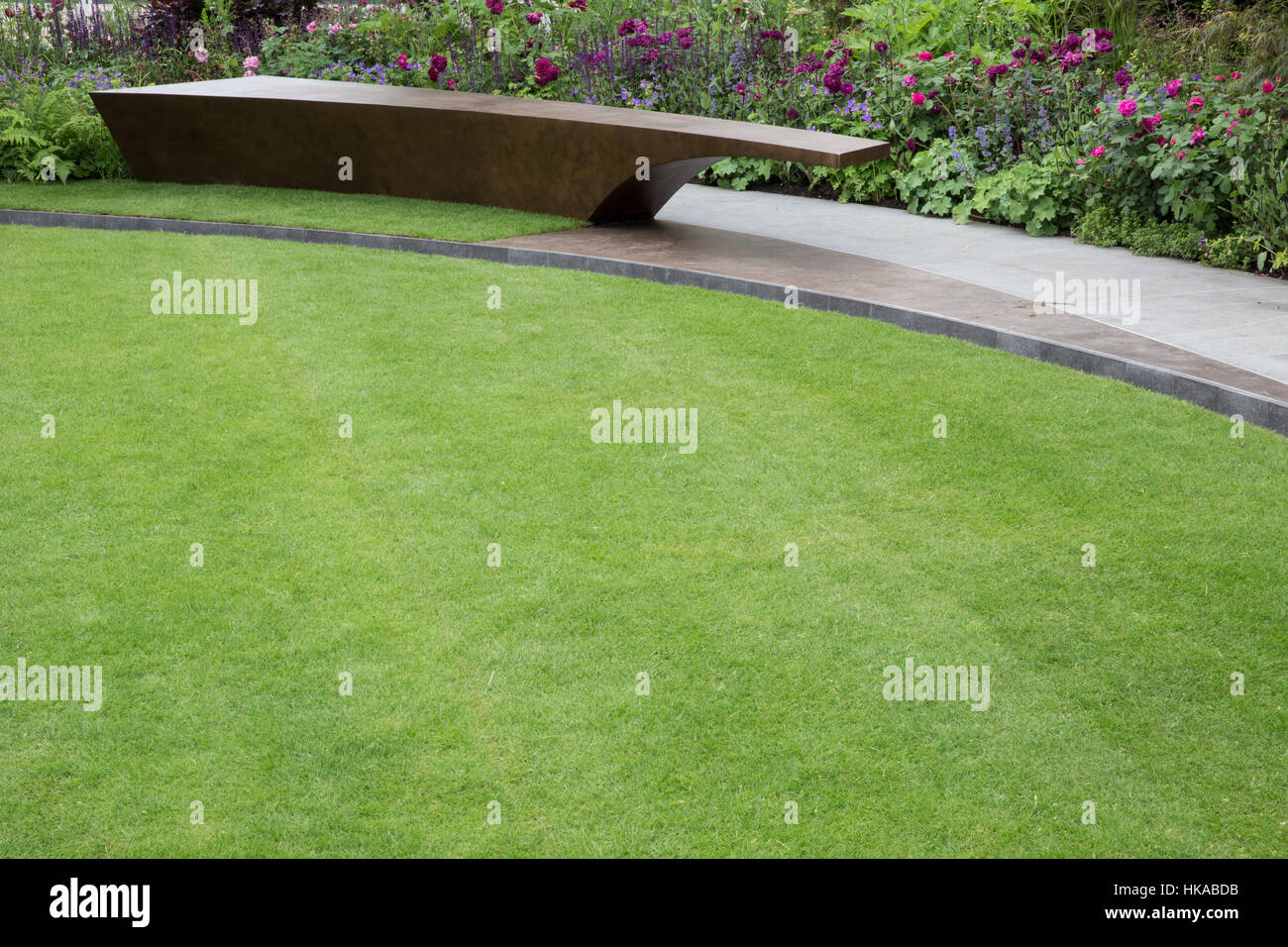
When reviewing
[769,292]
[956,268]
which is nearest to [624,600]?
[769,292]

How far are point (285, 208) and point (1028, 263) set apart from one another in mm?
6698

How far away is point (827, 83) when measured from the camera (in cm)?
1221

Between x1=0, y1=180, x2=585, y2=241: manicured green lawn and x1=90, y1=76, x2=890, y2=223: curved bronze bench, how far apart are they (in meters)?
0.20

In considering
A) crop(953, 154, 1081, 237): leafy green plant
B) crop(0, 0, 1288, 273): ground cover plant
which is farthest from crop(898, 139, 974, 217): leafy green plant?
crop(953, 154, 1081, 237): leafy green plant

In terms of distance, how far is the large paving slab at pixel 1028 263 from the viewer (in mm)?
7355

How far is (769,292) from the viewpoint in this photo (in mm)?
8633

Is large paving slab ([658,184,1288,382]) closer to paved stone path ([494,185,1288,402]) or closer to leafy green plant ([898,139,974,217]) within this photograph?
paved stone path ([494,185,1288,402])

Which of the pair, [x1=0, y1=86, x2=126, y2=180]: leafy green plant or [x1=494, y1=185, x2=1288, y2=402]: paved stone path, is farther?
[x1=0, y1=86, x2=126, y2=180]: leafy green plant

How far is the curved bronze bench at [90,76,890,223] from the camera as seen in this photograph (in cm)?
1020

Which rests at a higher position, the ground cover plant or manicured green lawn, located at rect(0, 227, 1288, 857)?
the ground cover plant

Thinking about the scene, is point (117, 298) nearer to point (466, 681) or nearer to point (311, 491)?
point (311, 491)

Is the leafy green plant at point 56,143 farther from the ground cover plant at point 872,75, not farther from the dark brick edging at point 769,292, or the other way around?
the dark brick edging at point 769,292

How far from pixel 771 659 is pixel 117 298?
20.2 feet

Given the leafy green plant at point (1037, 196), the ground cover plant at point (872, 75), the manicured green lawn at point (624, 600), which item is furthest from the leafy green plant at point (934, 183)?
the manicured green lawn at point (624, 600)
